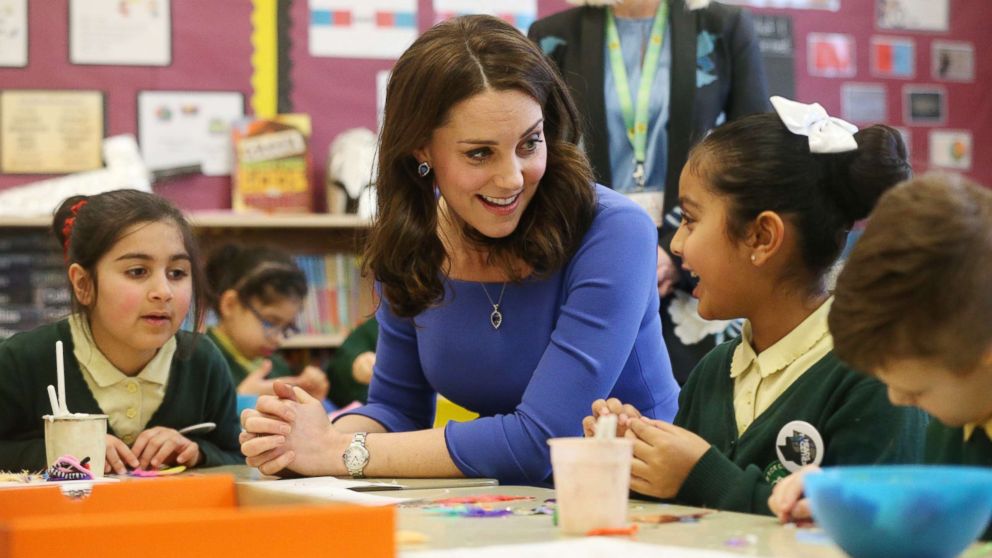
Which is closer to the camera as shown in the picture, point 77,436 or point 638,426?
point 638,426

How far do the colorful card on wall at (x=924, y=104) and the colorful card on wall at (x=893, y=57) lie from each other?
8 centimetres

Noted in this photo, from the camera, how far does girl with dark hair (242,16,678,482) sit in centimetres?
187

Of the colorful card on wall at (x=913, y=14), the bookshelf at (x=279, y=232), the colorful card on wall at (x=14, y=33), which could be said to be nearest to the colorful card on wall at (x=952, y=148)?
the colorful card on wall at (x=913, y=14)

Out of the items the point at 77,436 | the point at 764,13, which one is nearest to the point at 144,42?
the point at 764,13

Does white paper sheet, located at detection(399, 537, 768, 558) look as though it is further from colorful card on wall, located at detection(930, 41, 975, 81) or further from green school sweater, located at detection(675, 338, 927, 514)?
colorful card on wall, located at detection(930, 41, 975, 81)

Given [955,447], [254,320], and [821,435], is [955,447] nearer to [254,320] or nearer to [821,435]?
[821,435]

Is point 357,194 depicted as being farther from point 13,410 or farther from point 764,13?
point 13,410

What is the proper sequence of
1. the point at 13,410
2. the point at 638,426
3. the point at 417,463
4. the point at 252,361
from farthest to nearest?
the point at 252,361 → the point at 13,410 → the point at 417,463 → the point at 638,426

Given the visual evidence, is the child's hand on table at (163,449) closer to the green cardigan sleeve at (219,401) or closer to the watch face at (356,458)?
the green cardigan sleeve at (219,401)

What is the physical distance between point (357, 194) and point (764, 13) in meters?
1.94

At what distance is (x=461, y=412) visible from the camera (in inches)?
83.7

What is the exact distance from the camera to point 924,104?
5672 mm

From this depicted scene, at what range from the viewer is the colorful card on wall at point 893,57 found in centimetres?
560

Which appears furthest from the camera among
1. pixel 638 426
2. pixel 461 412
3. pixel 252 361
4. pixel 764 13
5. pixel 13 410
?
pixel 764 13
